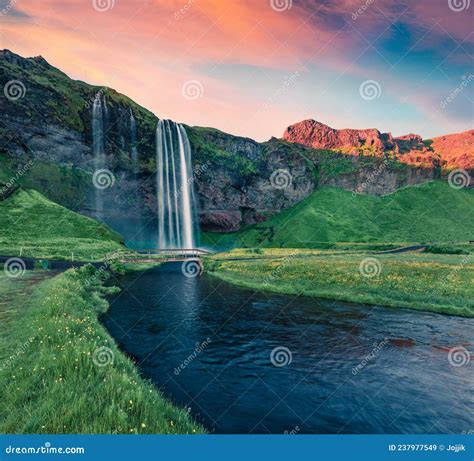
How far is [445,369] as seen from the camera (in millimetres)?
12102

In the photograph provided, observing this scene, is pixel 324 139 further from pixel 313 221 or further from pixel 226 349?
pixel 226 349

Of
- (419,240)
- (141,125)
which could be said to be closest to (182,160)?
(141,125)

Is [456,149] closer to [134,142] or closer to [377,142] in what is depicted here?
[377,142]

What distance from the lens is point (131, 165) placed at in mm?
100625

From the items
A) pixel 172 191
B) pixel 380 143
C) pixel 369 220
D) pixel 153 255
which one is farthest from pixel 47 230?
pixel 380 143

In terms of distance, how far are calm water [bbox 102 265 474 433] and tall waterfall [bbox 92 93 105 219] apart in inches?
3175

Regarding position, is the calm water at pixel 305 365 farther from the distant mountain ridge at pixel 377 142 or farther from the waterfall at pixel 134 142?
the distant mountain ridge at pixel 377 142

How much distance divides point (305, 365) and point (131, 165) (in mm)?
101425

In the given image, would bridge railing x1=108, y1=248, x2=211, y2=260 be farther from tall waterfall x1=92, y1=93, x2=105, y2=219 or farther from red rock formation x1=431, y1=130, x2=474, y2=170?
red rock formation x1=431, y1=130, x2=474, y2=170

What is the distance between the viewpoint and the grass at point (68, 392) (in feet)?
19.0

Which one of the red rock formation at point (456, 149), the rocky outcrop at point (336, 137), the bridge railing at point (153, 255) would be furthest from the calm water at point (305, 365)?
the rocky outcrop at point (336, 137)

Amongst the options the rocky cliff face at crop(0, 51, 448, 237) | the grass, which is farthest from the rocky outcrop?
the grass

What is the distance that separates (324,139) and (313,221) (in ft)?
283

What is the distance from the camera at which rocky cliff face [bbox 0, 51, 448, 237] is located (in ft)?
276
